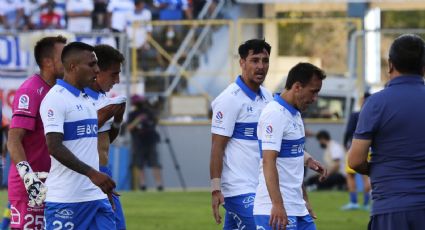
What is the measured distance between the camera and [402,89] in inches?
293

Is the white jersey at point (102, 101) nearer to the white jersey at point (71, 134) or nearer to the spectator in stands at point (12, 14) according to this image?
the white jersey at point (71, 134)

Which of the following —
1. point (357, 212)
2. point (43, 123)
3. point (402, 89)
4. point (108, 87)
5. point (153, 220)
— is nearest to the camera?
point (402, 89)

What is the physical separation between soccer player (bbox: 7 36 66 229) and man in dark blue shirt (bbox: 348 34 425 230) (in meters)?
2.91

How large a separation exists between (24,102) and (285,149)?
213cm

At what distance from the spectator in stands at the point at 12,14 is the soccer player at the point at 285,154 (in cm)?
Result: 2324

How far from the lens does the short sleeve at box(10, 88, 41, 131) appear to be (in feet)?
30.7

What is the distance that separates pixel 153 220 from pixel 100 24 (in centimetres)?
1319

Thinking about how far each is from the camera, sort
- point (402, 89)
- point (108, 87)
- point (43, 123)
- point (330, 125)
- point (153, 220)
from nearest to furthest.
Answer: point (402, 89) < point (43, 123) < point (108, 87) < point (153, 220) < point (330, 125)

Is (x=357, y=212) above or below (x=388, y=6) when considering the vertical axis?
below

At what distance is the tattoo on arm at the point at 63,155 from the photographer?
8.48 metres

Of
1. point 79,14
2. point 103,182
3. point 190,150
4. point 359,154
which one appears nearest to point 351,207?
point 190,150

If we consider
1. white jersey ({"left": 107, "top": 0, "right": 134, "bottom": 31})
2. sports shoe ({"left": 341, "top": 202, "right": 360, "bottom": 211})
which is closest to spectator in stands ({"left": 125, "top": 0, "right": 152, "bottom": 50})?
white jersey ({"left": 107, "top": 0, "right": 134, "bottom": 31})

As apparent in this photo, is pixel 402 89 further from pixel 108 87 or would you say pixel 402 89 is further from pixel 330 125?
pixel 330 125

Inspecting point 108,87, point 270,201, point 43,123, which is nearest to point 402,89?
point 270,201
